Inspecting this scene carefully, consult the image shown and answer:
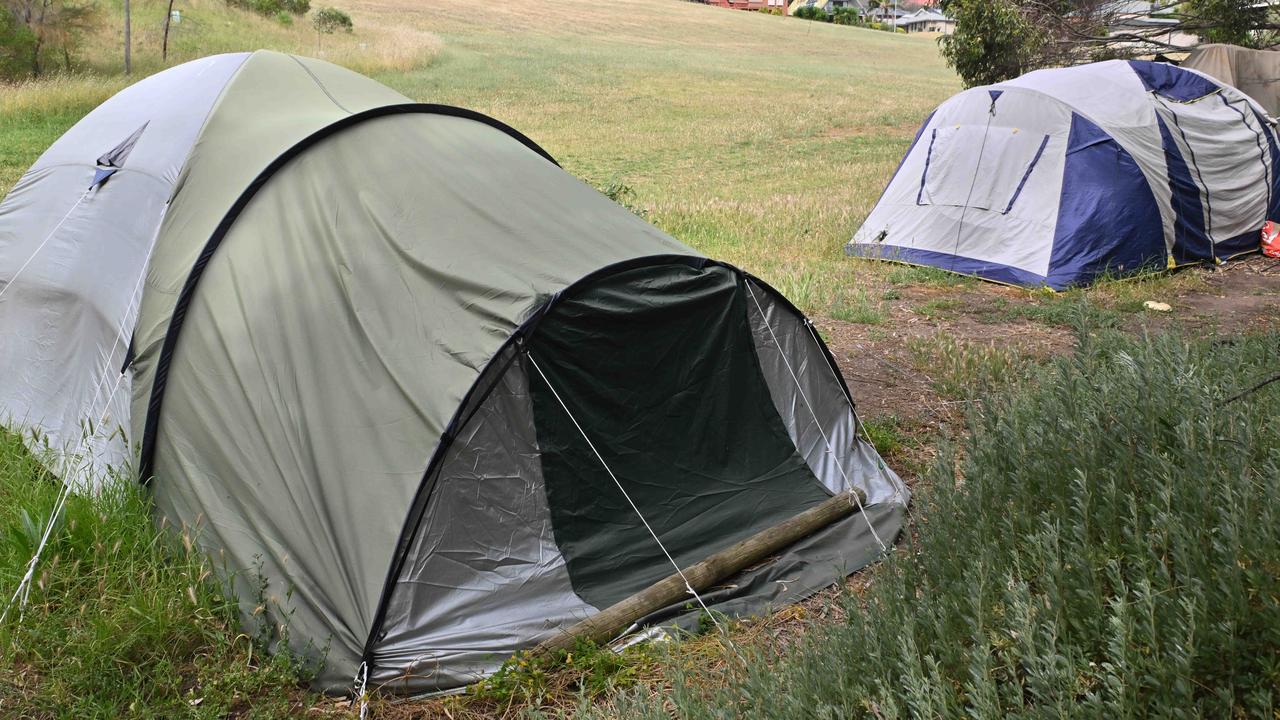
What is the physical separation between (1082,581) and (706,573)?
85.1 inches

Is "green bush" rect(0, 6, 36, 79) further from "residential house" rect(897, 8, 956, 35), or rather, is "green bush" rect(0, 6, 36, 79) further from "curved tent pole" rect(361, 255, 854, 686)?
"residential house" rect(897, 8, 956, 35)

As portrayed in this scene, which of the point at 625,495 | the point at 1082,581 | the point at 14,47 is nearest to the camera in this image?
the point at 1082,581

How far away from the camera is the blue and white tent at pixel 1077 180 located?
9.88 metres

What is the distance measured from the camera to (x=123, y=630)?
3938 mm

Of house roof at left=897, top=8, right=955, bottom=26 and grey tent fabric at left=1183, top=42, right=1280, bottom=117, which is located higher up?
house roof at left=897, top=8, right=955, bottom=26

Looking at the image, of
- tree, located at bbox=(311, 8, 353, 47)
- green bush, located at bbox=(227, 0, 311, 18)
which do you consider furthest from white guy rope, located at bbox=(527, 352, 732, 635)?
green bush, located at bbox=(227, 0, 311, 18)

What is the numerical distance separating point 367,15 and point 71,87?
30083 mm

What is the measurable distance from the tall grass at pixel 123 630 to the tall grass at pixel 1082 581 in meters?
1.47

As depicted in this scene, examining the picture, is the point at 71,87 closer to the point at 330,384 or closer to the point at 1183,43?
the point at 330,384

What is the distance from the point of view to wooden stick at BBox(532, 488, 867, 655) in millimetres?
4148

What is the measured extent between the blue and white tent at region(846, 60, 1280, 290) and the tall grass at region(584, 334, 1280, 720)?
6.61 metres

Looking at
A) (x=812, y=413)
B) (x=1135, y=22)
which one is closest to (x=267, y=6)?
(x=1135, y=22)

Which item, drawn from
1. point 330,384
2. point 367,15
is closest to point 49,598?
point 330,384

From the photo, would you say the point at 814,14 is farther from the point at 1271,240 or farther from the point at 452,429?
the point at 452,429
